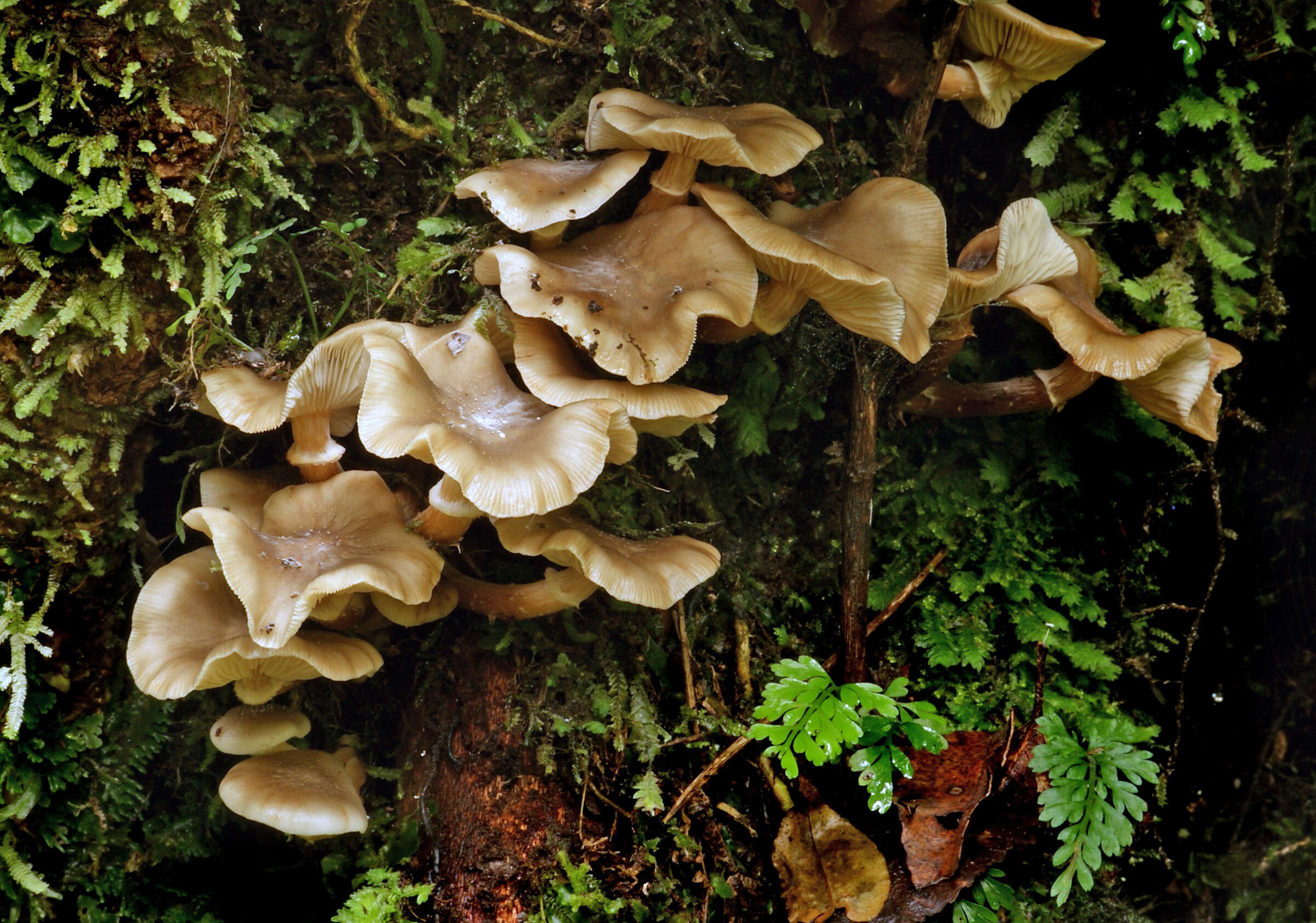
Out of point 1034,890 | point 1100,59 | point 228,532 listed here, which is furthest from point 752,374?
point 1034,890

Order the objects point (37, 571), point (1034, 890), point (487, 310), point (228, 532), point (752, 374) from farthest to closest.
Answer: point (752, 374) < point (1034, 890) < point (487, 310) < point (37, 571) < point (228, 532)

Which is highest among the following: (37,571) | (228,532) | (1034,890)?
(228,532)

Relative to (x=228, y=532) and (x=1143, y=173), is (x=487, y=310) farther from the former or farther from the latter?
(x=1143, y=173)

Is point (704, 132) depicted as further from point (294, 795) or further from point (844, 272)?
point (294, 795)

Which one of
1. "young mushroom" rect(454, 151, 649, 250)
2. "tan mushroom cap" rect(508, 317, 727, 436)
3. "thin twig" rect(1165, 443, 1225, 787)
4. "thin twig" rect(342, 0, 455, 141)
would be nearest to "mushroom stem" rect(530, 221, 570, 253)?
"young mushroom" rect(454, 151, 649, 250)

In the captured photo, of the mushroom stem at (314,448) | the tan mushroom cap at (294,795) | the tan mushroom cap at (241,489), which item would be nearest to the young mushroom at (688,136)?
the mushroom stem at (314,448)

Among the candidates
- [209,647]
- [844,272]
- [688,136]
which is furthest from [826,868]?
[688,136]

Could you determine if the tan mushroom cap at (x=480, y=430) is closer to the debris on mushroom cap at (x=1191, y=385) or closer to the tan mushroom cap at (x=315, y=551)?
the tan mushroom cap at (x=315, y=551)
